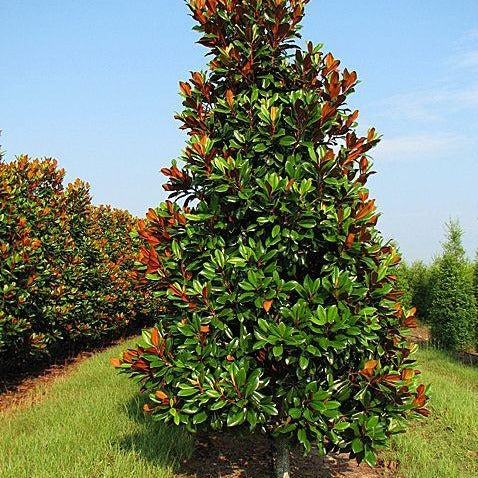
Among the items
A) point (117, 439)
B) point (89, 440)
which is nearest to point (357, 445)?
point (117, 439)

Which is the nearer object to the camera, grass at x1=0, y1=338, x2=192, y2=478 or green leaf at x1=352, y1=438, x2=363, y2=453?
green leaf at x1=352, y1=438, x2=363, y2=453

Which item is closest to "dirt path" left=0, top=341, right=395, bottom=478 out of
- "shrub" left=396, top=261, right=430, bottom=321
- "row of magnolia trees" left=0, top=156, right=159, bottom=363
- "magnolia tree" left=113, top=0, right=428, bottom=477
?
"magnolia tree" left=113, top=0, right=428, bottom=477

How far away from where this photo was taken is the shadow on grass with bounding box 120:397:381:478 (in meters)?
5.02

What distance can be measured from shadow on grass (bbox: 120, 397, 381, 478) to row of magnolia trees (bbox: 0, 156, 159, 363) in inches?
164

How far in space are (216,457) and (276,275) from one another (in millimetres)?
2832

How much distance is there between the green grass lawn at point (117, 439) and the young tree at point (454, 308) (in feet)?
27.7

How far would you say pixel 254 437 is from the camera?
246 inches

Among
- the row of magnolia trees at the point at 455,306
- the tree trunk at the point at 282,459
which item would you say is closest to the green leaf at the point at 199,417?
the tree trunk at the point at 282,459

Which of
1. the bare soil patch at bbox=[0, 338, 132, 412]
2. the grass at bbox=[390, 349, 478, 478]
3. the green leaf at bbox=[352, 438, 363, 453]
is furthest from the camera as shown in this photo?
the bare soil patch at bbox=[0, 338, 132, 412]

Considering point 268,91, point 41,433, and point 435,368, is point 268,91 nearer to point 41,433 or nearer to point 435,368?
point 41,433

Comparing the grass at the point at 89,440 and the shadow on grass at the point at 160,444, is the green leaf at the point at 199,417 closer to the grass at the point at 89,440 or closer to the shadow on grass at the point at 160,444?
the grass at the point at 89,440

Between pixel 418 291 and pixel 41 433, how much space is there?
23.3 meters

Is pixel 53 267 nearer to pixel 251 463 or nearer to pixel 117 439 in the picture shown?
pixel 117 439

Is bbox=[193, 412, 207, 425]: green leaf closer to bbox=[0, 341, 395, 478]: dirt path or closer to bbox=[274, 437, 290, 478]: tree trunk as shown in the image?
bbox=[274, 437, 290, 478]: tree trunk
